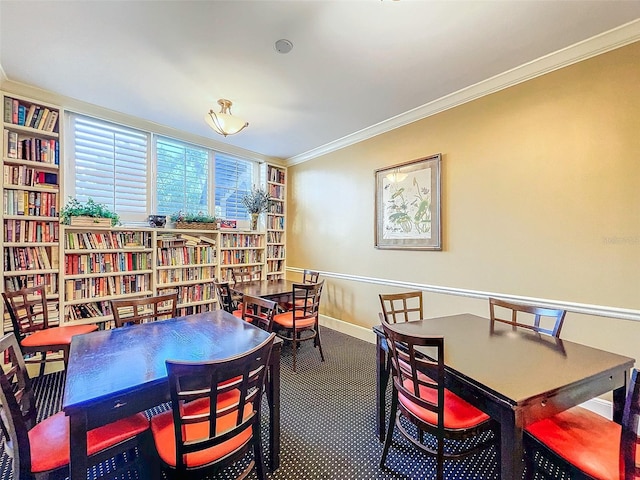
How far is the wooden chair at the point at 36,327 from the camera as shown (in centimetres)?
246

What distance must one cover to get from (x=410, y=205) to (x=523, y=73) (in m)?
1.53

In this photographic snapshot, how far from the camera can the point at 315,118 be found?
11.4 ft

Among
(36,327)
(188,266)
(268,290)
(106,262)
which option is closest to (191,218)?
(188,266)

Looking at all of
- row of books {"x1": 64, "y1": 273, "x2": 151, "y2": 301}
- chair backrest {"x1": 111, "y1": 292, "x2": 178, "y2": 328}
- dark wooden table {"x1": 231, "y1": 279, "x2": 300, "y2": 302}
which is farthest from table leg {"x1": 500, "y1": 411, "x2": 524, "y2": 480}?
row of books {"x1": 64, "y1": 273, "x2": 151, "y2": 301}

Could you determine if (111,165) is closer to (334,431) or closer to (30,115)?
(30,115)

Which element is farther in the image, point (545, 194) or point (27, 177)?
point (27, 177)

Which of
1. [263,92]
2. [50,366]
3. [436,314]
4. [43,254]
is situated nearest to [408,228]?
[436,314]

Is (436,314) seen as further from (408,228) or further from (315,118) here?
(315,118)

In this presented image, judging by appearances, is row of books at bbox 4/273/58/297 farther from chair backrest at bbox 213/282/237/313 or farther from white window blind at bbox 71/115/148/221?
chair backrest at bbox 213/282/237/313

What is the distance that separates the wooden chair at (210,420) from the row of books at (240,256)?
121 inches

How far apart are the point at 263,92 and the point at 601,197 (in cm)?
300

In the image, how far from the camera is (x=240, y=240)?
15.1 feet

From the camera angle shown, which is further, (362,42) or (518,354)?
(362,42)

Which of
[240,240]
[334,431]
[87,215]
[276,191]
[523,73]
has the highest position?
[523,73]
